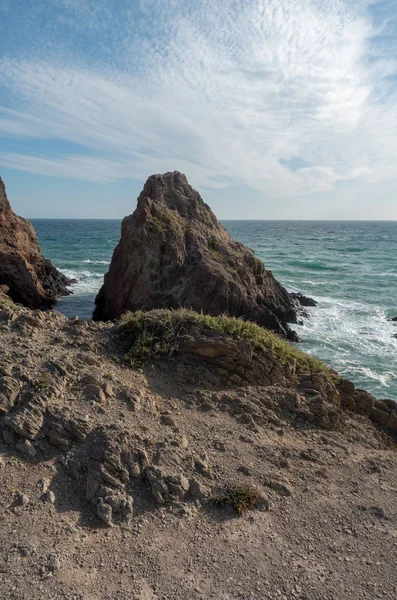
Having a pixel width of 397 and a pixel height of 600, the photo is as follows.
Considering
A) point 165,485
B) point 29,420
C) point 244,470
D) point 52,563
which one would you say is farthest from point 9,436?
point 244,470

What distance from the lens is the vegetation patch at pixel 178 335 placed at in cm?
1032

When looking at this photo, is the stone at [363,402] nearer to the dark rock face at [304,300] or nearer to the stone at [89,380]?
the stone at [89,380]

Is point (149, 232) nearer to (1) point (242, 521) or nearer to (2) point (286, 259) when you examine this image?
(1) point (242, 521)

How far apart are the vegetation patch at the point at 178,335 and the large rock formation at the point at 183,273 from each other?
338 inches

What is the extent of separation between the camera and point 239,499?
6.86 meters

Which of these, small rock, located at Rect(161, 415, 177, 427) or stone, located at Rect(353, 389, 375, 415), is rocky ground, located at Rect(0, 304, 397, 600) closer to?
small rock, located at Rect(161, 415, 177, 427)

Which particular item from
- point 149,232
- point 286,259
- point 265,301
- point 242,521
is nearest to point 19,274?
point 149,232

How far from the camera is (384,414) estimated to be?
9.96 metres

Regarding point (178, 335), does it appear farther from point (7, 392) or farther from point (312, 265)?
point (312, 265)

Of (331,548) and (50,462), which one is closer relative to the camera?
(331,548)

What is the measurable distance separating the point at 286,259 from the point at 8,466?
48.9 metres

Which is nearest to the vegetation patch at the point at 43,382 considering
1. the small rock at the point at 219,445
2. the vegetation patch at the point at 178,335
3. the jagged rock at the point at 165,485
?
the vegetation patch at the point at 178,335

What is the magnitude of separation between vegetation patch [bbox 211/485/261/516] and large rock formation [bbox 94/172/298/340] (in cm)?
1288

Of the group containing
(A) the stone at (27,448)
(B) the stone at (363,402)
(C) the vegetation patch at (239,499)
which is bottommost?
(C) the vegetation patch at (239,499)
